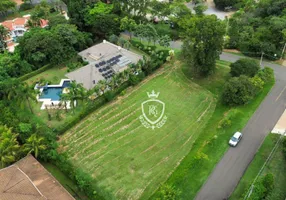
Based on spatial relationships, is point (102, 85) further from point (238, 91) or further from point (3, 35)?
point (3, 35)

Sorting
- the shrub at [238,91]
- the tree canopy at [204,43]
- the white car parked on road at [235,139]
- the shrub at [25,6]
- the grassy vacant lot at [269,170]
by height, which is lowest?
the shrub at [25,6]

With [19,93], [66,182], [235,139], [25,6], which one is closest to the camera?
[66,182]

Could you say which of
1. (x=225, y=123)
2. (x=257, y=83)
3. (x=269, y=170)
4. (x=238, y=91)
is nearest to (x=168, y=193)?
(x=269, y=170)

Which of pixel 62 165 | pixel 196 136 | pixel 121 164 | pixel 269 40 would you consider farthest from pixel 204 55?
pixel 62 165

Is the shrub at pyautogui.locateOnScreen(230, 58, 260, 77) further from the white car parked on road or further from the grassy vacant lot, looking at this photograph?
the white car parked on road

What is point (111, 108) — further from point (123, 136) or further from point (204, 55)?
point (204, 55)

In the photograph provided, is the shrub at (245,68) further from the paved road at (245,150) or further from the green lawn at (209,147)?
the paved road at (245,150)

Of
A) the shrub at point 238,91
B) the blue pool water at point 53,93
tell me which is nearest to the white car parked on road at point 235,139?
the shrub at point 238,91
